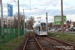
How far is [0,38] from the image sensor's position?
1468 cm

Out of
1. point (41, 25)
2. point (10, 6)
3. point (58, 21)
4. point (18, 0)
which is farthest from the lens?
point (58, 21)

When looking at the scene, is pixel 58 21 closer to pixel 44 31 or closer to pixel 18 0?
pixel 44 31

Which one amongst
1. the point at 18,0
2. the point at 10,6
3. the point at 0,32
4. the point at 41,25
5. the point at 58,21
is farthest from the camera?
the point at 58,21

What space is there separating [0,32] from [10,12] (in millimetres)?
9567

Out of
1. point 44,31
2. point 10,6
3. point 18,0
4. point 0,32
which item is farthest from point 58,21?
point 0,32

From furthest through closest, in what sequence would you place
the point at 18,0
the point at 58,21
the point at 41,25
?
the point at 58,21, the point at 41,25, the point at 18,0

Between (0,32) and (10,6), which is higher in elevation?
(10,6)

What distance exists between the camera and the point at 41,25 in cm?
3272

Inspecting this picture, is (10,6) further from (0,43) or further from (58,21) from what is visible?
A: (58,21)

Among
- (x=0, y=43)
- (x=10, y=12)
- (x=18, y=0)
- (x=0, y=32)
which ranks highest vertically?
(x=18, y=0)

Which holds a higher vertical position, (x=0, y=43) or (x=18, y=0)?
(x=18, y=0)

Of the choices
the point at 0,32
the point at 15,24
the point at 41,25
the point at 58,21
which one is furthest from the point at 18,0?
the point at 15,24

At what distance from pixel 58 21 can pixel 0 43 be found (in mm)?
40365

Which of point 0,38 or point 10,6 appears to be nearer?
point 0,38
